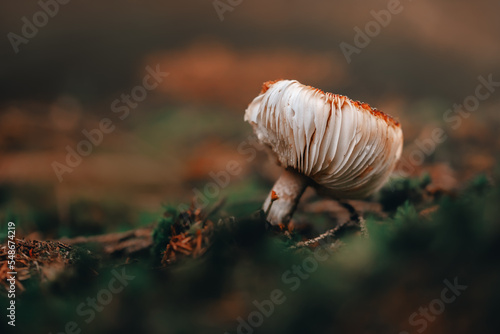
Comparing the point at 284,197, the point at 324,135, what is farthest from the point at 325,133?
the point at 284,197

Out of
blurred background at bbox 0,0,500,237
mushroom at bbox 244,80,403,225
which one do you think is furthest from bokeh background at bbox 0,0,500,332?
mushroom at bbox 244,80,403,225

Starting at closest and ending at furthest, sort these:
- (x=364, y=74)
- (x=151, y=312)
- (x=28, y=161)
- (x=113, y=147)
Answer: (x=151, y=312)
(x=28, y=161)
(x=113, y=147)
(x=364, y=74)

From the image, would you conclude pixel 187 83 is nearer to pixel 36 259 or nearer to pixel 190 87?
pixel 190 87

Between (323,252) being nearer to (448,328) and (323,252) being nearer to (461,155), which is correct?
(448,328)

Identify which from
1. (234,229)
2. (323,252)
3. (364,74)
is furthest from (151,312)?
(364,74)

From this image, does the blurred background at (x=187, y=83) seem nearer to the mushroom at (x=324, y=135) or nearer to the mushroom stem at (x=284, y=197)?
the mushroom stem at (x=284, y=197)

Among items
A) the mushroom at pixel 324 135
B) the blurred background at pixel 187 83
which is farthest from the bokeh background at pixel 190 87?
the mushroom at pixel 324 135
